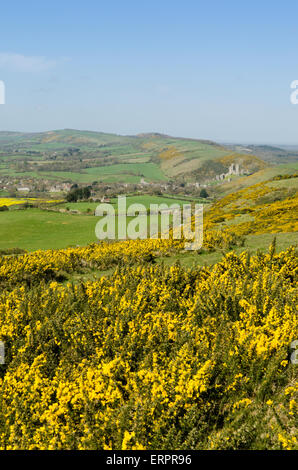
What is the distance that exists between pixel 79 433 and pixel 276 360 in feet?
15.0

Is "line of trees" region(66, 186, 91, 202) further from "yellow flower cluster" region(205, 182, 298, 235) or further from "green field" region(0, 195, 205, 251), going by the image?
"yellow flower cluster" region(205, 182, 298, 235)

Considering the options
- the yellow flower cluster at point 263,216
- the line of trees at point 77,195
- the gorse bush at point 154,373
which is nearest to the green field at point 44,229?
the line of trees at point 77,195

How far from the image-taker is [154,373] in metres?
6.30

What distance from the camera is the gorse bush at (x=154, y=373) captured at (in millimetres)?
5465

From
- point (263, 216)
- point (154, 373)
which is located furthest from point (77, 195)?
point (154, 373)

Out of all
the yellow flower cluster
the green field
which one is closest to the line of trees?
the green field

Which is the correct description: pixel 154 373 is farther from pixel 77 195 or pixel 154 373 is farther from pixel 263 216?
pixel 77 195

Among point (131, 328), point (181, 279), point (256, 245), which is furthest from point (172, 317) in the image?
point (256, 245)

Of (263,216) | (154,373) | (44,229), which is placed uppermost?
(263,216)

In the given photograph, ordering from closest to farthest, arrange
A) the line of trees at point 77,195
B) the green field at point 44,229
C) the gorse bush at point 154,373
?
1. the gorse bush at point 154,373
2. the green field at point 44,229
3. the line of trees at point 77,195

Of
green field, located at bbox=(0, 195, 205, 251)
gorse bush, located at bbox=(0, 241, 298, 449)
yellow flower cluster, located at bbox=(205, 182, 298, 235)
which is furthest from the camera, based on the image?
green field, located at bbox=(0, 195, 205, 251)

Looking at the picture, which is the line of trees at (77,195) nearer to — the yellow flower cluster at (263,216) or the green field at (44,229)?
the green field at (44,229)

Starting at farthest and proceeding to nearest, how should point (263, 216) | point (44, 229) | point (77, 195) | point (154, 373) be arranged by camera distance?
point (77, 195), point (44, 229), point (263, 216), point (154, 373)

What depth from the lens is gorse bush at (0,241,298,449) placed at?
17.9 ft
